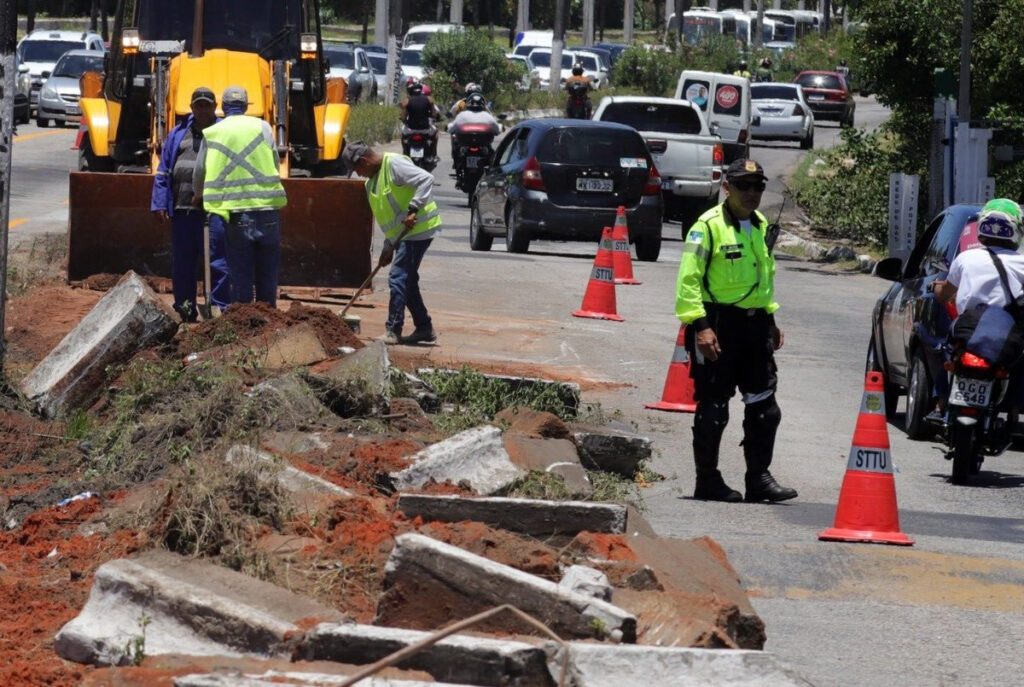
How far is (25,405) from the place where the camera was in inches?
389

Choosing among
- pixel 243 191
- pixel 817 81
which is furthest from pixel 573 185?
pixel 817 81

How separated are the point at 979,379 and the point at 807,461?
1.15 metres

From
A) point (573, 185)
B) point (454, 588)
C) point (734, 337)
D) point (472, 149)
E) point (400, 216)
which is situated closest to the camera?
point (454, 588)

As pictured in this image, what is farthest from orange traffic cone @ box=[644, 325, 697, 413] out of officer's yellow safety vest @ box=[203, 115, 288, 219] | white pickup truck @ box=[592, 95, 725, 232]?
white pickup truck @ box=[592, 95, 725, 232]

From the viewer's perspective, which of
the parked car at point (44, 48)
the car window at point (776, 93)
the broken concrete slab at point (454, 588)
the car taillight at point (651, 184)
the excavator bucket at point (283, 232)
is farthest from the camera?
the car window at point (776, 93)

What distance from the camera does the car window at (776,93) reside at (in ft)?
151

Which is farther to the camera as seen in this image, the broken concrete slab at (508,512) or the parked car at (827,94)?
the parked car at (827,94)

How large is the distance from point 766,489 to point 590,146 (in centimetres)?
1229

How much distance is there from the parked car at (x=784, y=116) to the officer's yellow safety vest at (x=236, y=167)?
3327 centimetres

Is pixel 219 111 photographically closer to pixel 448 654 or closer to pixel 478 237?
pixel 478 237

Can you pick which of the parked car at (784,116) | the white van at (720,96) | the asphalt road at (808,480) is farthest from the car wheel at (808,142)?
the asphalt road at (808,480)

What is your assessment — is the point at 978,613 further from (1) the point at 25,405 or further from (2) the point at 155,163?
(2) the point at 155,163

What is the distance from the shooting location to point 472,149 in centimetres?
2589

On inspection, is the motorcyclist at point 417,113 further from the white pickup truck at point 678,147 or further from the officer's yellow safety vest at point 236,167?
the officer's yellow safety vest at point 236,167
